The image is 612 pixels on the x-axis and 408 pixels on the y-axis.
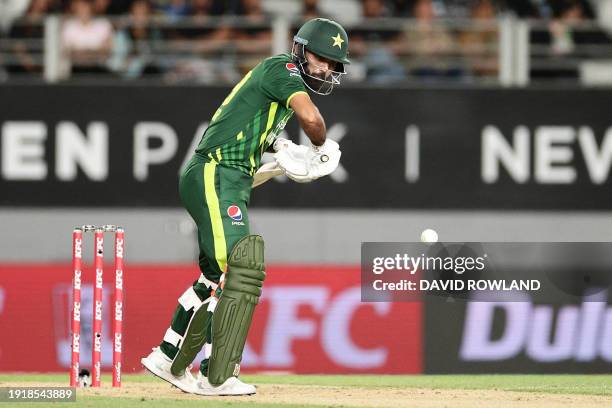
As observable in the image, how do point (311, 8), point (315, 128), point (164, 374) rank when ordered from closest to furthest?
point (315, 128), point (164, 374), point (311, 8)

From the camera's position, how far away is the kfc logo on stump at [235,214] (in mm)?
7086

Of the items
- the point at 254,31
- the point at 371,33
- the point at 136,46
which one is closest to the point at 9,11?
the point at 136,46

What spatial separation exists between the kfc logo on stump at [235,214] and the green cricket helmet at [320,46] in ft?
2.37

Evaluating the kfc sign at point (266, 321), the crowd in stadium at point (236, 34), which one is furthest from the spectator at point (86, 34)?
the kfc sign at point (266, 321)

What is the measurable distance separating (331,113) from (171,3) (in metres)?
1.74

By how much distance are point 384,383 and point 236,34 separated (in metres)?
5.15

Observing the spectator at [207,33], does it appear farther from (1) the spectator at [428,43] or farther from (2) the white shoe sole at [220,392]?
(2) the white shoe sole at [220,392]

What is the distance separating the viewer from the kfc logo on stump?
279 inches

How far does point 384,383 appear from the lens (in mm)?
8609

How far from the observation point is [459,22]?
1270 cm

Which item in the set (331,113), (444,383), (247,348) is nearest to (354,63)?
(331,113)

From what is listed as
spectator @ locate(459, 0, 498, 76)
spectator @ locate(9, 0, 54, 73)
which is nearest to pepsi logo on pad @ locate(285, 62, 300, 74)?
spectator @ locate(459, 0, 498, 76)

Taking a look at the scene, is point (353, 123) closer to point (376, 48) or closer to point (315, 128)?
point (376, 48)

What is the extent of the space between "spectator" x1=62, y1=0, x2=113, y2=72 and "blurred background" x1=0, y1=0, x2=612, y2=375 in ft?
0.06
